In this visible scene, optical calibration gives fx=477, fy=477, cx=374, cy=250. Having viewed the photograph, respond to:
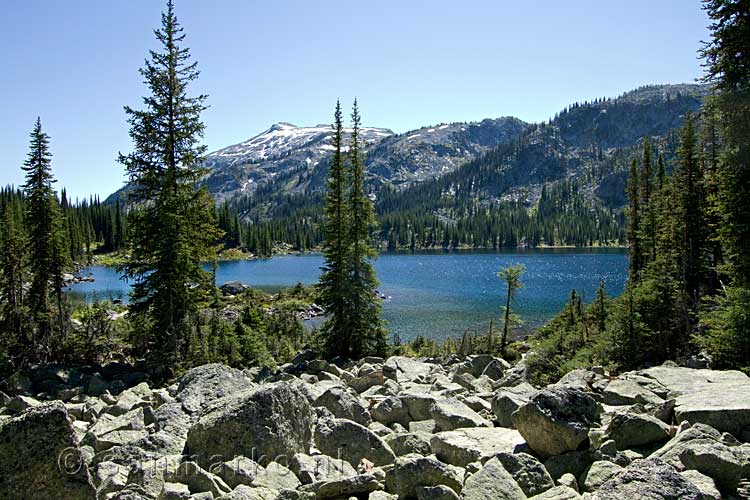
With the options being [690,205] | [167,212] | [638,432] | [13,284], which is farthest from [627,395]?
[13,284]

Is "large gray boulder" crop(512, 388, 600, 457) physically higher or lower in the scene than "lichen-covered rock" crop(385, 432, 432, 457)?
higher

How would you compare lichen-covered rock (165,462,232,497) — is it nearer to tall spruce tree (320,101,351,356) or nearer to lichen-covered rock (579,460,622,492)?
lichen-covered rock (579,460,622,492)

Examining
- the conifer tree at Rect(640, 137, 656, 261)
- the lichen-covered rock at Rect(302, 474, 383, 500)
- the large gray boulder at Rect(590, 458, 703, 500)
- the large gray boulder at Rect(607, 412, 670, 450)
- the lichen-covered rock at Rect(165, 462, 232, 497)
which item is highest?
the conifer tree at Rect(640, 137, 656, 261)

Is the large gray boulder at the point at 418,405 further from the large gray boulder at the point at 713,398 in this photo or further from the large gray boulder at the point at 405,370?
the large gray boulder at the point at 405,370

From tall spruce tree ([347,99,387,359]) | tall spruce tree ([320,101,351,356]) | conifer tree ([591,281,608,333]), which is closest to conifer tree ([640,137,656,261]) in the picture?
conifer tree ([591,281,608,333])

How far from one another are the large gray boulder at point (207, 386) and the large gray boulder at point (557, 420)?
5.64 m

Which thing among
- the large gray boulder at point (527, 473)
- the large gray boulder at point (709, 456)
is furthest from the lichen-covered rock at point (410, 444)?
the large gray boulder at point (709, 456)

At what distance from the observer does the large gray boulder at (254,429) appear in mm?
7160

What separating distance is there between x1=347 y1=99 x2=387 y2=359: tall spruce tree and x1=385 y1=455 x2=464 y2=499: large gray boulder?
62.5 ft

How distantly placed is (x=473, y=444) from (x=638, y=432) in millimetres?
2346

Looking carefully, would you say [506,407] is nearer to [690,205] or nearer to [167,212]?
[167,212]

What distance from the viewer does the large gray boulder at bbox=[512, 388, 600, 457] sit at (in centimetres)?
677

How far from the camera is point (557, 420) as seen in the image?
22.5 feet

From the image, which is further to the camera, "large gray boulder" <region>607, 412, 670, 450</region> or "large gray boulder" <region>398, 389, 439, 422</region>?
"large gray boulder" <region>398, 389, 439, 422</region>
